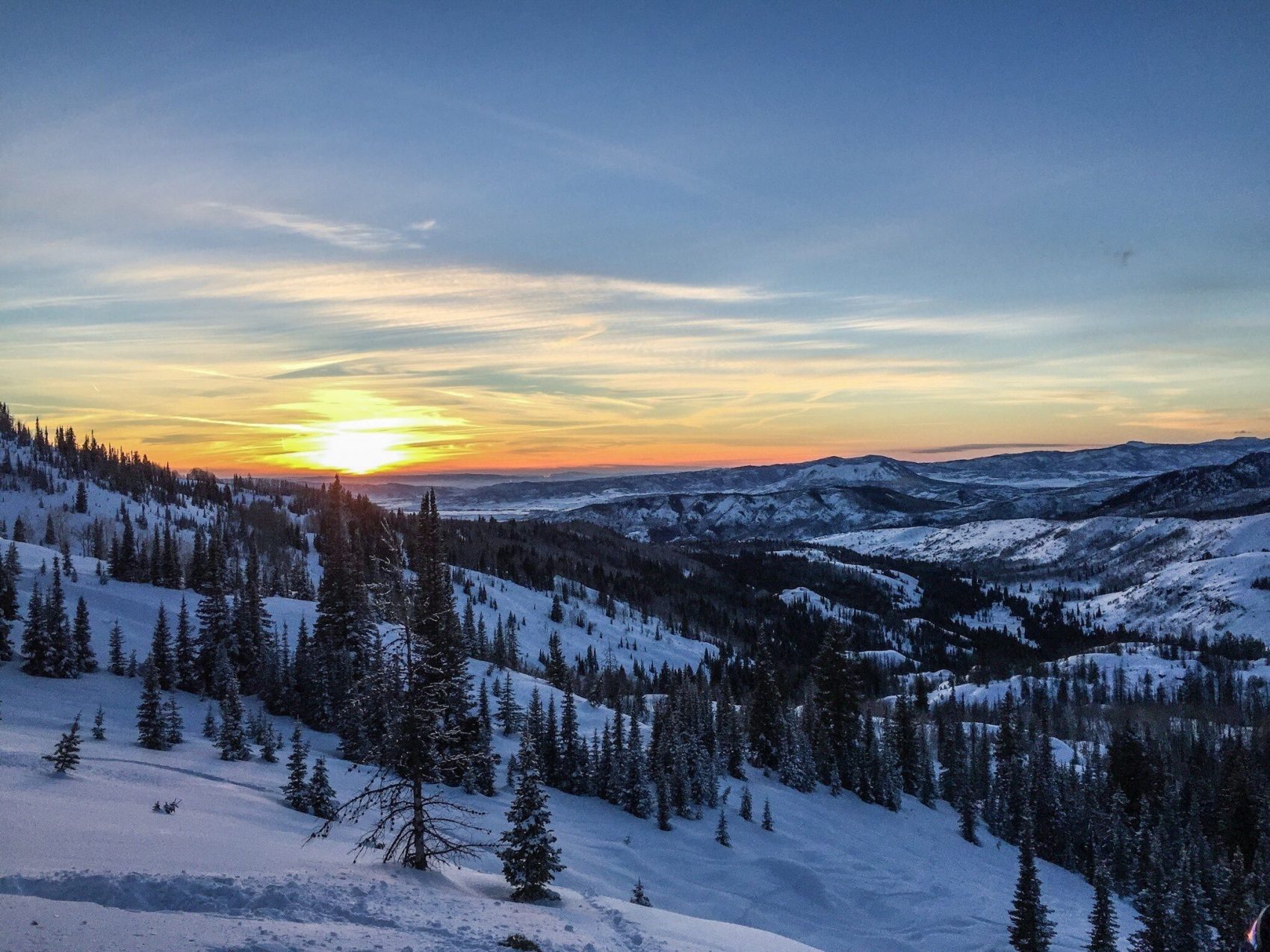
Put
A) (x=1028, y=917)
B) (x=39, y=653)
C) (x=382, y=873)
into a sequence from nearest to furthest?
(x=382, y=873) < (x=1028, y=917) < (x=39, y=653)

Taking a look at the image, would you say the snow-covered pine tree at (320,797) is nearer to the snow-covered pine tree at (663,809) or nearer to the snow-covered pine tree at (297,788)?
the snow-covered pine tree at (297,788)

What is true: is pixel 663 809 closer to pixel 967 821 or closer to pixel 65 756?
pixel 967 821

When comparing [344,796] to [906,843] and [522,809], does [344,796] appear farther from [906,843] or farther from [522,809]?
[906,843]

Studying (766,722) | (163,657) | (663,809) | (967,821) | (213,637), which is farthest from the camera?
(766,722)

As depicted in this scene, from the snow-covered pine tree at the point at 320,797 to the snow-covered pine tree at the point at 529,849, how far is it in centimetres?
1179

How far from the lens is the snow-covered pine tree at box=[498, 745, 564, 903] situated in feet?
81.4

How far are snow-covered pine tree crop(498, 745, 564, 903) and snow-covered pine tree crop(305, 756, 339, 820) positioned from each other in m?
11.8

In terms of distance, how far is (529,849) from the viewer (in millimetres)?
25812

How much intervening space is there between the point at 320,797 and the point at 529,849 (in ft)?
46.9

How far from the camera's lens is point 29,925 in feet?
43.9

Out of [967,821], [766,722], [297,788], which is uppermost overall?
[297,788]

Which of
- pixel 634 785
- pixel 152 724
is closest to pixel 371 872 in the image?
pixel 152 724

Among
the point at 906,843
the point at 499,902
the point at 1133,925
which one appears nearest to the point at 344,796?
the point at 499,902

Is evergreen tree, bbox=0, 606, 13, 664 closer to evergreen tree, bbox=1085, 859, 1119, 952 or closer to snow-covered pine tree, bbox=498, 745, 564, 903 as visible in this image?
snow-covered pine tree, bbox=498, 745, 564, 903
